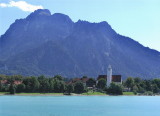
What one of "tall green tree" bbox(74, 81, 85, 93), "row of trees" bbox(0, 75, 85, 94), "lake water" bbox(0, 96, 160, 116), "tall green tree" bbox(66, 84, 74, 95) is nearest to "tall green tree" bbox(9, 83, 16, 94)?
"row of trees" bbox(0, 75, 85, 94)

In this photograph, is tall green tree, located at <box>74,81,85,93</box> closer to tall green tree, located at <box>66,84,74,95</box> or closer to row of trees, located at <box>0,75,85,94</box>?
row of trees, located at <box>0,75,85,94</box>

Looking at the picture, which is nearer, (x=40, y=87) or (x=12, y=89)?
(x=12, y=89)

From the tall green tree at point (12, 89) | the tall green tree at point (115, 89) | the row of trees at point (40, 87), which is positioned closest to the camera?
the tall green tree at point (12, 89)

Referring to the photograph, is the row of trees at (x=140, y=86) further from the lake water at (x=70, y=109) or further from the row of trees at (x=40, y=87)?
the lake water at (x=70, y=109)

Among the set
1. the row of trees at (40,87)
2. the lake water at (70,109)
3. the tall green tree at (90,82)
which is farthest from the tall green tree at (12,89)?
the tall green tree at (90,82)

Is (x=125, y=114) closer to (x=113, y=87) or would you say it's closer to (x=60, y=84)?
(x=60, y=84)

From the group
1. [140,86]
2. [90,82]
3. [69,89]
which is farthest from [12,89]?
[140,86]

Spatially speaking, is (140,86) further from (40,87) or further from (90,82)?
(40,87)

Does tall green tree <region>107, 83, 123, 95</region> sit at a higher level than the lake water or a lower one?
higher

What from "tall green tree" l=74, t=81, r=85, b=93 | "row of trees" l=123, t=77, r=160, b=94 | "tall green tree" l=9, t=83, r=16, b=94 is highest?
"row of trees" l=123, t=77, r=160, b=94

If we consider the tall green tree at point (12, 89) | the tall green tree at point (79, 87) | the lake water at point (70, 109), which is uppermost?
the tall green tree at point (79, 87)

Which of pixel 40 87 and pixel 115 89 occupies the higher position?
pixel 115 89

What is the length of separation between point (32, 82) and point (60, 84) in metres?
8.50

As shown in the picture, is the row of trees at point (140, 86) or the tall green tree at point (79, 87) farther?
the row of trees at point (140, 86)
